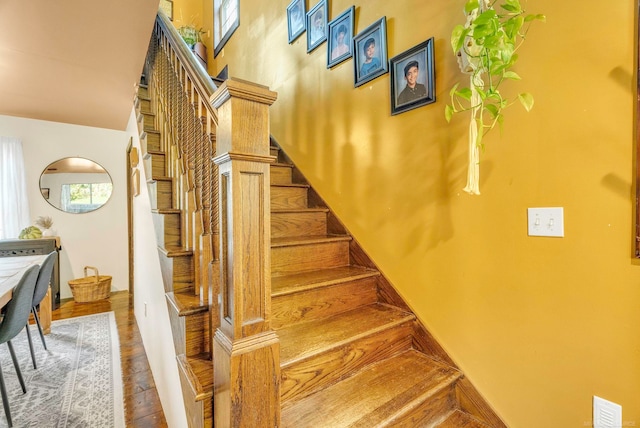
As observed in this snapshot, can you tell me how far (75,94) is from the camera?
10.2 ft

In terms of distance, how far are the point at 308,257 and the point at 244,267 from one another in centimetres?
102

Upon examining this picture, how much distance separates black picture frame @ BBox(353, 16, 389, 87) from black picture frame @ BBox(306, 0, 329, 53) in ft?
1.37

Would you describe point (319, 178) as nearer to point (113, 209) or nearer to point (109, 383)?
point (109, 383)

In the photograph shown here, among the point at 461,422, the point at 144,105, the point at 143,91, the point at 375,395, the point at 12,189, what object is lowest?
the point at 461,422

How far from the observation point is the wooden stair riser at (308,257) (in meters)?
1.75

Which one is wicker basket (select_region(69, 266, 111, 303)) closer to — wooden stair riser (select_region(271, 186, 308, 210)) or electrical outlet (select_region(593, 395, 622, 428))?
wooden stair riser (select_region(271, 186, 308, 210))

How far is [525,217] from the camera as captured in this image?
4.05 ft

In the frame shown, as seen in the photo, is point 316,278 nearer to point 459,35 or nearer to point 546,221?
point 546,221

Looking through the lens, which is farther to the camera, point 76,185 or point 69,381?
point 76,185

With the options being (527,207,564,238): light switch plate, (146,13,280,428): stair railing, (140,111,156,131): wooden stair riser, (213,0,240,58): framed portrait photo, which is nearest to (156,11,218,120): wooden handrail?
(146,13,280,428): stair railing

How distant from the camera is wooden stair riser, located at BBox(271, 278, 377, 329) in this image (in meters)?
1.47

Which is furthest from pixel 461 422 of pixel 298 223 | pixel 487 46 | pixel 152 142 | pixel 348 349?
pixel 152 142

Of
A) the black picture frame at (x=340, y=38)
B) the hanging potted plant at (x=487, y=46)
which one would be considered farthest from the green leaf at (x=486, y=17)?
the black picture frame at (x=340, y=38)

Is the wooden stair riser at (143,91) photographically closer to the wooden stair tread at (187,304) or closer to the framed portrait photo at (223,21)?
the framed portrait photo at (223,21)
